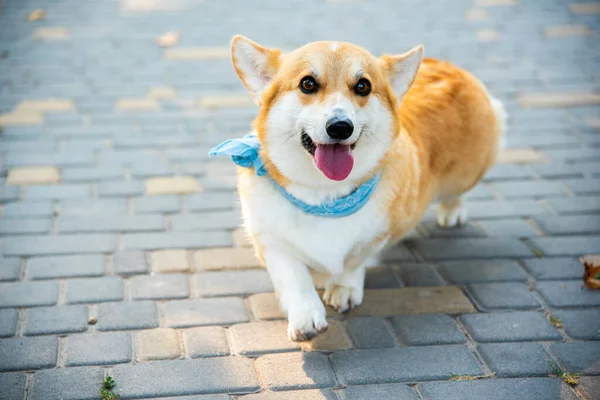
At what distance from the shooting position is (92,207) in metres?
3.78

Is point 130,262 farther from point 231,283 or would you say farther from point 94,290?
point 231,283

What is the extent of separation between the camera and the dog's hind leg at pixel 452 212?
3752 mm

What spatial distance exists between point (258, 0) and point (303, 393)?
5565 mm

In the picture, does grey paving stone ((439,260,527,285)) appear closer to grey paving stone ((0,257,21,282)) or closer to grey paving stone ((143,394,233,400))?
grey paving stone ((143,394,233,400))

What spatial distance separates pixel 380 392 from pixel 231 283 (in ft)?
3.12

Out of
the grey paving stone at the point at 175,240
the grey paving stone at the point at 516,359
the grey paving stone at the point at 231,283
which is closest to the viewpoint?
the grey paving stone at the point at 516,359

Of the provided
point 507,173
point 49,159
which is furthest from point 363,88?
point 49,159

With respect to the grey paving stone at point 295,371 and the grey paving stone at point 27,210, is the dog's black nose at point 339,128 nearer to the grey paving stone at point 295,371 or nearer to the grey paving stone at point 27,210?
the grey paving stone at point 295,371

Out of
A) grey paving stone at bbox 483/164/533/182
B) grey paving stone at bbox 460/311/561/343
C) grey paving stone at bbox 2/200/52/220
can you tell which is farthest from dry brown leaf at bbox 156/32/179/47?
grey paving stone at bbox 460/311/561/343

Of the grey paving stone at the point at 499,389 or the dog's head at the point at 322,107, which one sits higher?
the dog's head at the point at 322,107

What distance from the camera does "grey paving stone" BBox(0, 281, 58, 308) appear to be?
9.77 ft

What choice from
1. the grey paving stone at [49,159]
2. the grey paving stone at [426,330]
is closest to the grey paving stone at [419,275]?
the grey paving stone at [426,330]

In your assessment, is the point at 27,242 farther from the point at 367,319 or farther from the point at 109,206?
the point at 367,319

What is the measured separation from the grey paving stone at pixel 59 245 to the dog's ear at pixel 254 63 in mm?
1092
